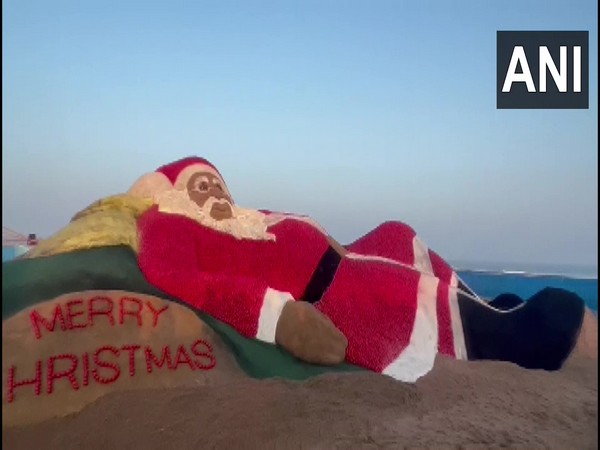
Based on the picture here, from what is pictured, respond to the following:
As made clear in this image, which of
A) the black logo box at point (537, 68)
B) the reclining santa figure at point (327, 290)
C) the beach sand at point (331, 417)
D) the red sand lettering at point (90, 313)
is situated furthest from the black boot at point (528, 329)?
the red sand lettering at point (90, 313)

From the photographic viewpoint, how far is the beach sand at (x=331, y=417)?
70 cm

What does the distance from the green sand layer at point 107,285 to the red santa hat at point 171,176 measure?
21 centimetres

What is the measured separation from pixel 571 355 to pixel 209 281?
1.76 feet

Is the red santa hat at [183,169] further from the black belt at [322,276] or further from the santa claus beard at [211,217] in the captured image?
the black belt at [322,276]

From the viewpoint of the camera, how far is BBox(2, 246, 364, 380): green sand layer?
88 centimetres

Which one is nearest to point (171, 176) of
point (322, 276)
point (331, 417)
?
point (322, 276)

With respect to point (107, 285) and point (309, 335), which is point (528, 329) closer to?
point (309, 335)

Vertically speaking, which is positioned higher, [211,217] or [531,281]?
[211,217]

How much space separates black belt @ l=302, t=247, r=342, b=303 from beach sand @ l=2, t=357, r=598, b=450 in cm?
31

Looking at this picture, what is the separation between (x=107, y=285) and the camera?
0.95m

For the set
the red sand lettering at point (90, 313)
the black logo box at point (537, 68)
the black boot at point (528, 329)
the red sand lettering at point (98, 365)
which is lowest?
the black boot at point (528, 329)

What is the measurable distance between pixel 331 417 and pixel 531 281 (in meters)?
0.64

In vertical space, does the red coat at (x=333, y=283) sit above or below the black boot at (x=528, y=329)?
above

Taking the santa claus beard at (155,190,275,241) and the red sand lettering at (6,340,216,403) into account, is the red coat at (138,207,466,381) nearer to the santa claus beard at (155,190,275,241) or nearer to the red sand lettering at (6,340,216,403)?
the santa claus beard at (155,190,275,241)
